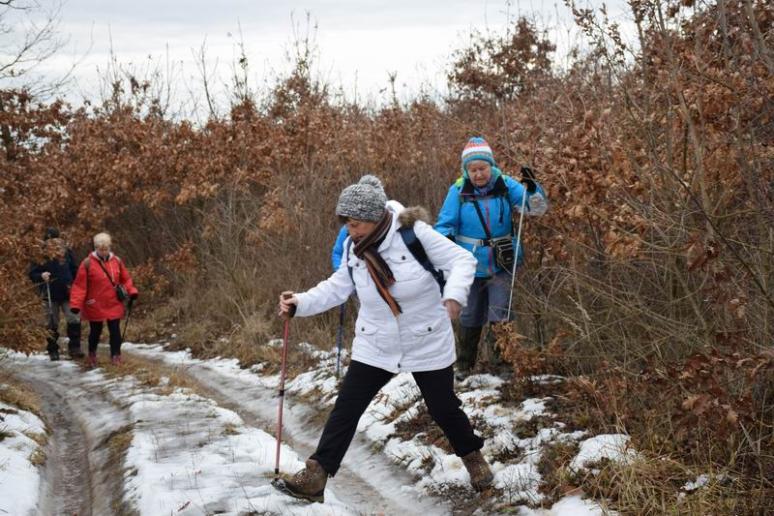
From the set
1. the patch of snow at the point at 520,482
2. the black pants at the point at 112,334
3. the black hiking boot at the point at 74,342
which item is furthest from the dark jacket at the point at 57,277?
the patch of snow at the point at 520,482

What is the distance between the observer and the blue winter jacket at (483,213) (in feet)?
23.1

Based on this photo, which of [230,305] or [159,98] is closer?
[230,305]

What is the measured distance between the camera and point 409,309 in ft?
17.1

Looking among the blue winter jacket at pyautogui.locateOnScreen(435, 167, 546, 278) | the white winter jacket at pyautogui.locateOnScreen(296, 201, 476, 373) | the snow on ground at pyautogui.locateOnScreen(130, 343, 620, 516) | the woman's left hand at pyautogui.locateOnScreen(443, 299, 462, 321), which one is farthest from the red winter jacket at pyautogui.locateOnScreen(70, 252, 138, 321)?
the woman's left hand at pyautogui.locateOnScreen(443, 299, 462, 321)

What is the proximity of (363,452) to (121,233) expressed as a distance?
1362cm

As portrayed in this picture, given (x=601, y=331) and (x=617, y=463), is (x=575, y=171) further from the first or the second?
(x=617, y=463)

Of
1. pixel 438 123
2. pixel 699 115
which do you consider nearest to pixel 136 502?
pixel 699 115

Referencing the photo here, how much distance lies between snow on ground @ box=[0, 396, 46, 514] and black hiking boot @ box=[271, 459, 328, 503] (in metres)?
1.90

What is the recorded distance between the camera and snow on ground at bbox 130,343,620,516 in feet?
17.6

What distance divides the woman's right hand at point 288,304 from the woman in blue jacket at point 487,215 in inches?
77.8

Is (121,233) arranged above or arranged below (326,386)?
above

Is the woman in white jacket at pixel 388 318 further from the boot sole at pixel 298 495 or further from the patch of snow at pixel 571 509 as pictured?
the patch of snow at pixel 571 509

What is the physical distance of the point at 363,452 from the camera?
7121mm

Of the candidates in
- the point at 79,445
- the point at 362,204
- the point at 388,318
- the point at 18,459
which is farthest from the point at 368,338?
the point at 79,445
